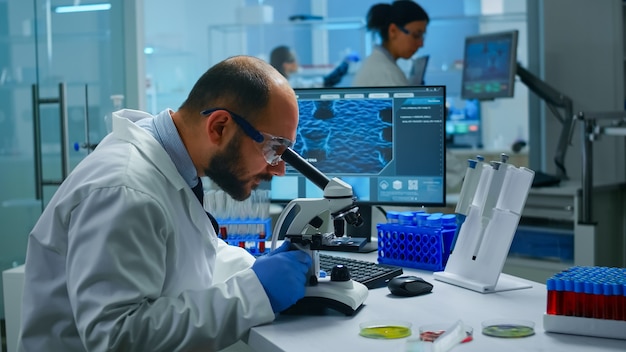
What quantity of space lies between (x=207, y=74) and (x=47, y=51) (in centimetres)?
181

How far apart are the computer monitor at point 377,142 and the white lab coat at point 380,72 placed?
112 centimetres

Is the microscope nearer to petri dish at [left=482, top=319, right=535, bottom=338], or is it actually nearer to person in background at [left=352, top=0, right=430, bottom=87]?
petri dish at [left=482, top=319, right=535, bottom=338]

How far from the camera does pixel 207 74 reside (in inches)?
57.6

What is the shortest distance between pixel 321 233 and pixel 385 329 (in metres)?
0.28

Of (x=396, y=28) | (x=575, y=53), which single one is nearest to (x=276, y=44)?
(x=575, y=53)

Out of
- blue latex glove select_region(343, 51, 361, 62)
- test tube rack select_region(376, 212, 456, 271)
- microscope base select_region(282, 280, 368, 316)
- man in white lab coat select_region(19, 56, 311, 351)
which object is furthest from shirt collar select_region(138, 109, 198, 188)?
blue latex glove select_region(343, 51, 361, 62)

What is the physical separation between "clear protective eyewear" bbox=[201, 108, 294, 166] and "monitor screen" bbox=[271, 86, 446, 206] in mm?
658

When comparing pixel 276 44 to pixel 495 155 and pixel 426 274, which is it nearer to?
pixel 495 155

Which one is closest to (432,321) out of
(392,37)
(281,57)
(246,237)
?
(246,237)

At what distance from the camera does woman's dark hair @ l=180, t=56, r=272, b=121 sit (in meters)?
1.42

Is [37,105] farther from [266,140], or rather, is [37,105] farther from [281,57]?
[281,57]

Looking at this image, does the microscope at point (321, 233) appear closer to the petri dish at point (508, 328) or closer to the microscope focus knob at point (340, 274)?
the microscope focus knob at point (340, 274)

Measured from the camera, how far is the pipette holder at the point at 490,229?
1584 millimetres

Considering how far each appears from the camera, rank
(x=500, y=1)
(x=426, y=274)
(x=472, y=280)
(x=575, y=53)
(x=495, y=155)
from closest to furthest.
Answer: (x=472, y=280), (x=426, y=274), (x=575, y=53), (x=495, y=155), (x=500, y=1)
